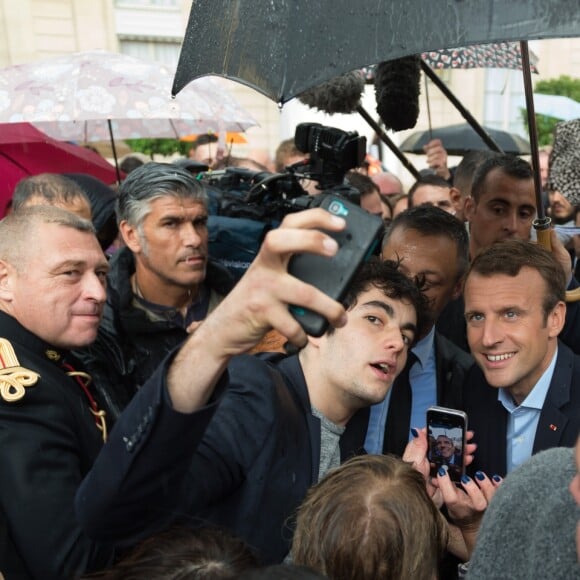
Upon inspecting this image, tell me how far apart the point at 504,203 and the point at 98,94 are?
2.07 meters

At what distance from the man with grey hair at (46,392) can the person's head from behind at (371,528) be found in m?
0.49

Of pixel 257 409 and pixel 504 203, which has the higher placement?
pixel 504 203

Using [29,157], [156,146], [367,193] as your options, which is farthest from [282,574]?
[156,146]

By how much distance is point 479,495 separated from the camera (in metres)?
1.78

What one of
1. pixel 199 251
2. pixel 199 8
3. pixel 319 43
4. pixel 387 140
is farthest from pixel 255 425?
pixel 387 140

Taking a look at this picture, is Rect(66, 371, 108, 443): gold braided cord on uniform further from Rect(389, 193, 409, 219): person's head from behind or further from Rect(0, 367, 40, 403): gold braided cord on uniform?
Rect(389, 193, 409, 219): person's head from behind

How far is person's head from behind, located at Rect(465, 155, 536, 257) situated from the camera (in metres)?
3.36

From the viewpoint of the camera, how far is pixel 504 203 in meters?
3.38

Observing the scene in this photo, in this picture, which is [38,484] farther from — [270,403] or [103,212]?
[103,212]

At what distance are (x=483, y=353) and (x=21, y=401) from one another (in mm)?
1285

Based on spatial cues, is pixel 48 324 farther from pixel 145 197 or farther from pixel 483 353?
pixel 483 353

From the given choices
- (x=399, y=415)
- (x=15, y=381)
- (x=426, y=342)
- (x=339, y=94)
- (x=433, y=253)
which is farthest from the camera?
(x=339, y=94)

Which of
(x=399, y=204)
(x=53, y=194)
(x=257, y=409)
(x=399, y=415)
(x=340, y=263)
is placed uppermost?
(x=53, y=194)

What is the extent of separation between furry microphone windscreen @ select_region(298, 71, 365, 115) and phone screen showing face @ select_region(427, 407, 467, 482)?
6.39 ft
